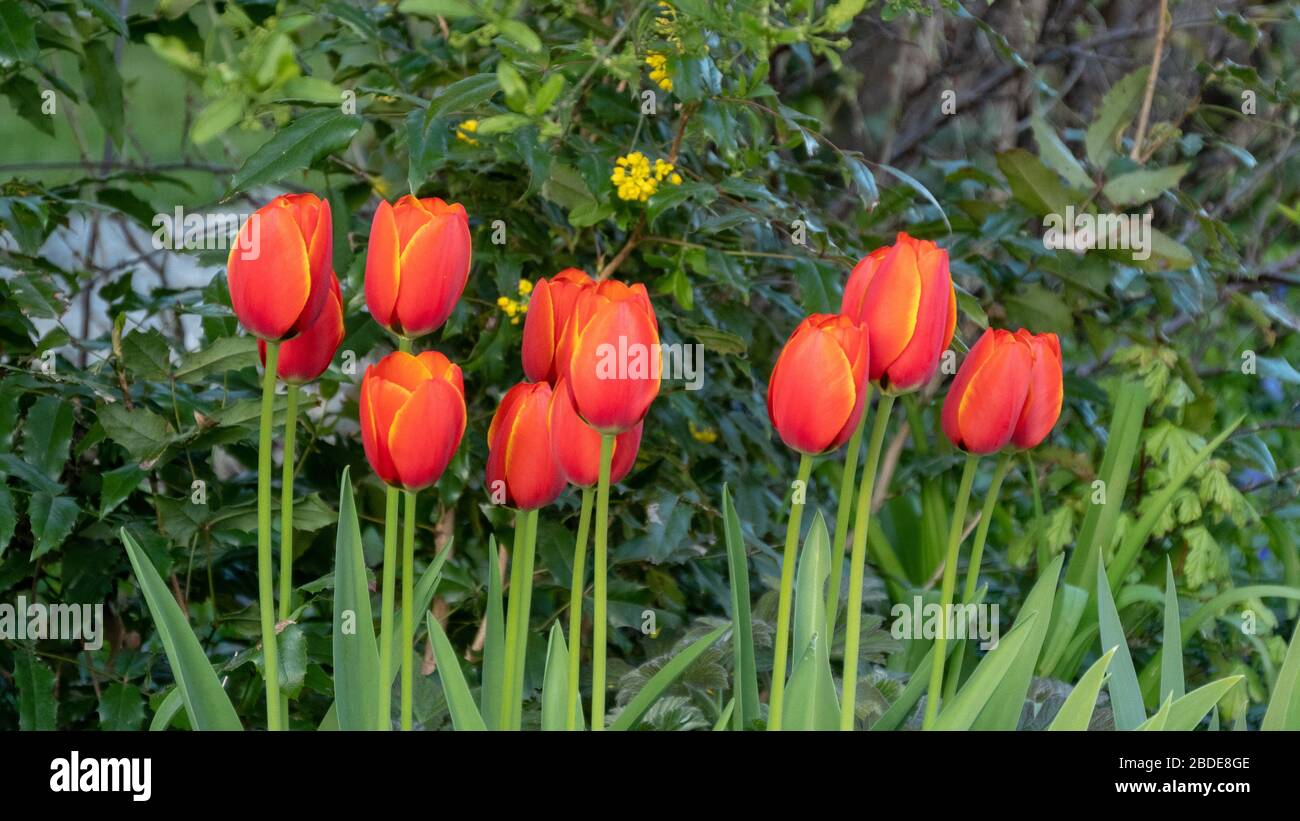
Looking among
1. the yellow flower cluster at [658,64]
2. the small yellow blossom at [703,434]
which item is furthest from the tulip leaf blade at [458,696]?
the small yellow blossom at [703,434]

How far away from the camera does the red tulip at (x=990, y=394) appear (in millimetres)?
859

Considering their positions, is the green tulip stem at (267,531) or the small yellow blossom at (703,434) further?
the small yellow blossom at (703,434)

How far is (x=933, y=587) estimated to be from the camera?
2.20 meters

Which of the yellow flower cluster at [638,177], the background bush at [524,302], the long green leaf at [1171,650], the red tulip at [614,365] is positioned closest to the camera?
the red tulip at [614,365]

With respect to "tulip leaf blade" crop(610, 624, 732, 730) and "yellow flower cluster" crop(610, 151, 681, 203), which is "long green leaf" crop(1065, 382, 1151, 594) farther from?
"tulip leaf blade" crop(610, 624, 732, 730)

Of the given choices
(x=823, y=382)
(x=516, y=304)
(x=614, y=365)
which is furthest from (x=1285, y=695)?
(x=516, y=304)

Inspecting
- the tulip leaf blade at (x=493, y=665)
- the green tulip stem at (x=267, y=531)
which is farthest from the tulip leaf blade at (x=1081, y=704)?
the green tulip stem at (x=267, y=531)

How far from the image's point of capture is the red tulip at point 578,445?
0.84 metres

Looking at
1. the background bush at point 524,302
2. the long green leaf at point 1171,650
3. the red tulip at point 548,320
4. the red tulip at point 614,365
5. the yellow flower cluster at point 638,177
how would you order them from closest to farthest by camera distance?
the red tulip at point 614,365 → the red tulip at point 548,320 → the long green leaf at point 1171,650 → the background bush at point 524,302 → the yellow flower cluster at point 638,177

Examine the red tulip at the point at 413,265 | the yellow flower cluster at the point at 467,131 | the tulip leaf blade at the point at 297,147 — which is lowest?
the red tulip at the point at 413,265

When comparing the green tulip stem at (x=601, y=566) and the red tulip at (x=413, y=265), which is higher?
the red tulip at (x=413, y=265)

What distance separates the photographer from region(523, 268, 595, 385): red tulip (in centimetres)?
88

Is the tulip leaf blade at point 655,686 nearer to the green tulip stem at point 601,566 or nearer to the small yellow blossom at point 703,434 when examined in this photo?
the green tulip stem at point 601,566

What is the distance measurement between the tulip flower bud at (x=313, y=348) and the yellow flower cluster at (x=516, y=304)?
626mm
